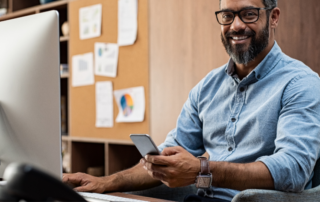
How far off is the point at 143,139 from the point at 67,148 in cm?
208

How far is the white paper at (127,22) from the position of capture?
90.0 inches

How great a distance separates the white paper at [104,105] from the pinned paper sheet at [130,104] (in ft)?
0.23

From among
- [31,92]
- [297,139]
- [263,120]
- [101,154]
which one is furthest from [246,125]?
[101,154]

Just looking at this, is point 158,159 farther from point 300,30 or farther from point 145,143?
point 300,30

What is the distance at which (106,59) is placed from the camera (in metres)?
2.45

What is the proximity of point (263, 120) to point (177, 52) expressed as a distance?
0.99m

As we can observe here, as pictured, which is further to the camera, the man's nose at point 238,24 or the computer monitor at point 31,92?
the man's nose at point 238,24

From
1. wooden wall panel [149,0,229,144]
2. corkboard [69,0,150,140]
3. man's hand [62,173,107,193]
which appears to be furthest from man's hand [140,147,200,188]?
corkboard [69,0,150,140]

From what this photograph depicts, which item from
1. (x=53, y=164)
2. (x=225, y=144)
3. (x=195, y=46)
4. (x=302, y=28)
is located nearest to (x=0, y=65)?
(x=53, y=164)

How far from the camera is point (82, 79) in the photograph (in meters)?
2.60

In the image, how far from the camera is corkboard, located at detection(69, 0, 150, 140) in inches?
88.8

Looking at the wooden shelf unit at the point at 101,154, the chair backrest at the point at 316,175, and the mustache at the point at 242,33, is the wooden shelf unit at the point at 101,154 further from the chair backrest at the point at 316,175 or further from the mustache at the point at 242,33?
the chair backrest at the point at 316,175

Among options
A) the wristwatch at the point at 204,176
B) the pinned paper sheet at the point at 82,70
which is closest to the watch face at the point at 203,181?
the wristwatch at the point at 204,176

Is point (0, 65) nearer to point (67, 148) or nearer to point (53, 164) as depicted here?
point (53, 164)
